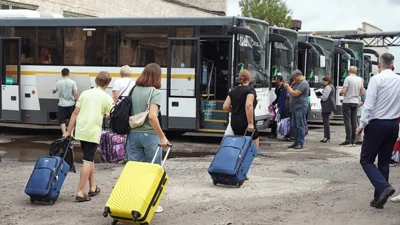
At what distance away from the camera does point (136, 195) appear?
21.1 feet

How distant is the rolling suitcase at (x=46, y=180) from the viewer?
7.86 metres

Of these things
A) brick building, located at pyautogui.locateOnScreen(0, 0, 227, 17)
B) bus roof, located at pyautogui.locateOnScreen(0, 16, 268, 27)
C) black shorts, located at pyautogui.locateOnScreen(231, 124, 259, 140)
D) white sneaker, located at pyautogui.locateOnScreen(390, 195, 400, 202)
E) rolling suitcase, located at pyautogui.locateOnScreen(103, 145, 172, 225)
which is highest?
brick building, located at pyautogui.locateOnScreen(0, 0, 227, 17)

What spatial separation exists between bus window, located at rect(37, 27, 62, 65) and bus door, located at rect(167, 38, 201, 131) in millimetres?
3604

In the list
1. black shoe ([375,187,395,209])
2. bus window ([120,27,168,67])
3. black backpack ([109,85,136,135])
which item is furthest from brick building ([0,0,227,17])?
black shoe ([375,187,395,209])

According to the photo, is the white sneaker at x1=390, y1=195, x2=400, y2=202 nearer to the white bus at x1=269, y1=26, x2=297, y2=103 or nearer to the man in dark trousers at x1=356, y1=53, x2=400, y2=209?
the man in dark trousers at x1=356, y1=53, x2=400, y2=209

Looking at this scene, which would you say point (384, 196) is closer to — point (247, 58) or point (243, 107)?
point (243, 107)

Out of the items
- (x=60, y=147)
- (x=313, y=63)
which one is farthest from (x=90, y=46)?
(x=60, y=147)

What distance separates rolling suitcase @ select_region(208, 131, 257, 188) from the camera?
897 cm

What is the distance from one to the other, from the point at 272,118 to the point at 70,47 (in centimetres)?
624

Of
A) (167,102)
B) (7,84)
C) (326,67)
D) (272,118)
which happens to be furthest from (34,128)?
(326,67)

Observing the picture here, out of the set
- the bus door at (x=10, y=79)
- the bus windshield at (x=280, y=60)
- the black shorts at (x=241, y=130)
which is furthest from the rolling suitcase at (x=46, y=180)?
the bus windshield at (x=280, y=60)

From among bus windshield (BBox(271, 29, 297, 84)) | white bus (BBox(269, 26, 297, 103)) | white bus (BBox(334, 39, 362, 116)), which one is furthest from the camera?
white bus (BBox(334, 39, 362, 116))

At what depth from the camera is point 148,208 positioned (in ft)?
21.3

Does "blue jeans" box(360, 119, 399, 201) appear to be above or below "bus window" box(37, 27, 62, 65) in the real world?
below
